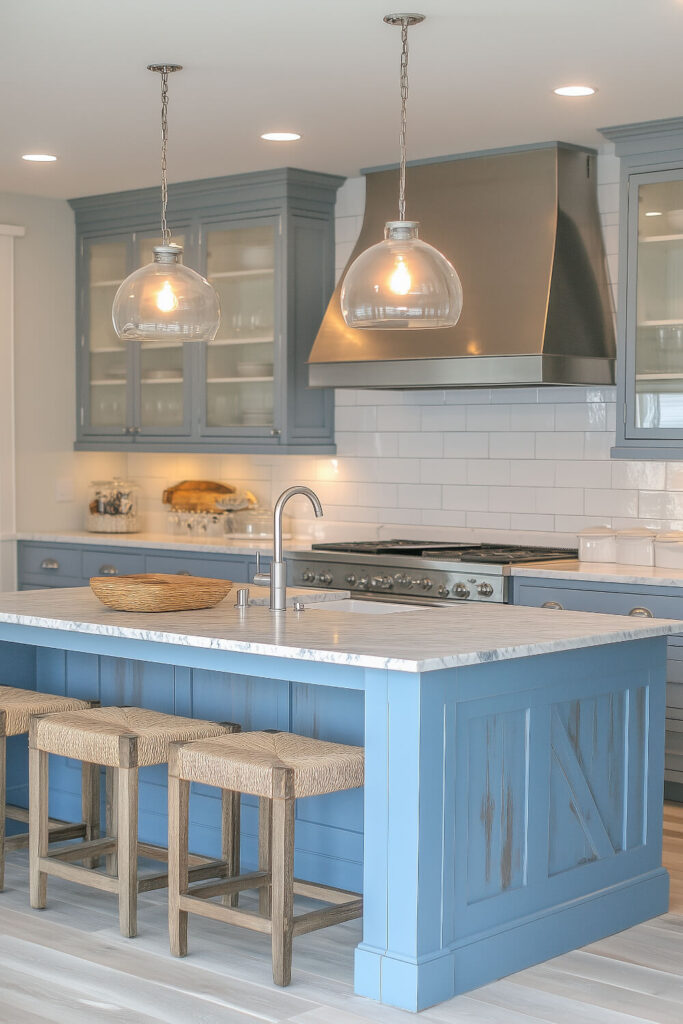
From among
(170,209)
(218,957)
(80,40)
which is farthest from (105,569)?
(218,957)

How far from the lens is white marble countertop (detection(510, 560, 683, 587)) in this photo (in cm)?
507

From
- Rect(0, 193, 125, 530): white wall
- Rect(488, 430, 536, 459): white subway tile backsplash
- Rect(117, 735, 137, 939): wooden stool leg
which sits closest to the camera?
Rect(117, 735, 137, 939): wooden stool leg

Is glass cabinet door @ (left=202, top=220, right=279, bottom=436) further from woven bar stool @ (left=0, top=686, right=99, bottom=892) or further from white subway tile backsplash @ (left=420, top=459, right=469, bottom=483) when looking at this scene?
woven bar stool @ (left=0, top=686, right=99, bottom=892)

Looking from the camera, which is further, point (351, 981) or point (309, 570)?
point (309, 570)

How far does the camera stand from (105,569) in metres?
6.92

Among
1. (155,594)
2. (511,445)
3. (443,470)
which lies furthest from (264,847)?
(443,470)

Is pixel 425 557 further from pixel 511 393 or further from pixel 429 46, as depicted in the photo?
pixel 429 46

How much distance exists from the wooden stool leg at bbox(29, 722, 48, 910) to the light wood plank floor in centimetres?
6

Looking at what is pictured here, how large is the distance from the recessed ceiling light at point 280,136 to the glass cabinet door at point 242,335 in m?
0.80

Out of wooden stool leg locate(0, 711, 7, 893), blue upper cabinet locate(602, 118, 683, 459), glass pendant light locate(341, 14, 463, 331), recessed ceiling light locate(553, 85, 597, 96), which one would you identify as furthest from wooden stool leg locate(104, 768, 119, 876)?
recessed ceiling light locate(553, 85, 597, 96)

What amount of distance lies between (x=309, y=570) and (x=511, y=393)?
1.18 m

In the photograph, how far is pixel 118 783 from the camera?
12.4 ft

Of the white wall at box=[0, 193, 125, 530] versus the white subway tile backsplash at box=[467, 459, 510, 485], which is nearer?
the white subway tile backsplash at box=[467, 459, 510, 485]

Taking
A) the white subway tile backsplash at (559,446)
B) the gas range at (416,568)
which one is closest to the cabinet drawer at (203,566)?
the gas range at (416,568)
